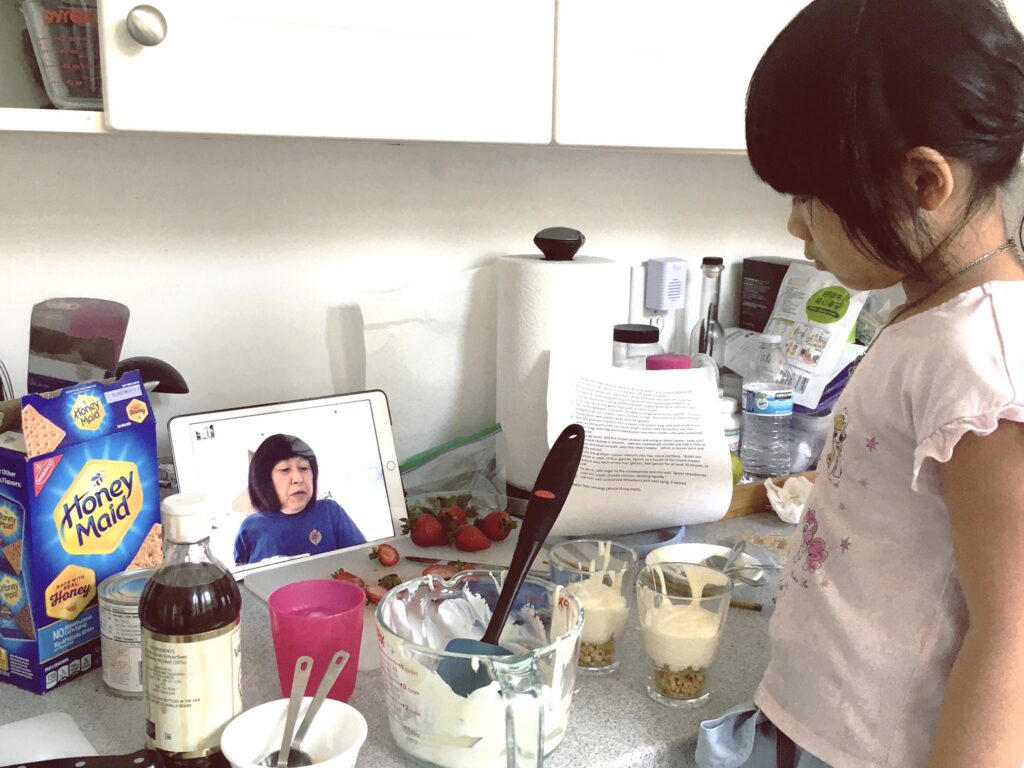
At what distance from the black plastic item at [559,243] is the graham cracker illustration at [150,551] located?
0.58 meters

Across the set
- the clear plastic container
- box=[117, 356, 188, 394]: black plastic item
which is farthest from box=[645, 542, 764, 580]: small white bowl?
the clear plastic container

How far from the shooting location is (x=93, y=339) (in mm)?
957

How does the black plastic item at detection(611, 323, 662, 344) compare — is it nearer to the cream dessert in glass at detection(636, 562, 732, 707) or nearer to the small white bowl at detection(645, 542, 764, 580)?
the small white bowl at detection(645, 542, 764, 580)

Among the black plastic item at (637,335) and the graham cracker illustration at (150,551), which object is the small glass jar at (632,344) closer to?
the black plastic item at (637,335)

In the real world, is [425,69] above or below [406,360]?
above

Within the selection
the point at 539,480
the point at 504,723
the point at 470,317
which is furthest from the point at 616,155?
the point at 504,723

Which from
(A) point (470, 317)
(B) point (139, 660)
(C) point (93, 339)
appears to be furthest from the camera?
(A) point (470, 317)

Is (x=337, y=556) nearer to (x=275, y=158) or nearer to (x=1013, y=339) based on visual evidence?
(x=275, y=158)

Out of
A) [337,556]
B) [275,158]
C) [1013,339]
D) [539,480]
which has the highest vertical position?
[275,158]

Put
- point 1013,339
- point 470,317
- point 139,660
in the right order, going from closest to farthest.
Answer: point 1013,339 < point 139,660 < point 470,317

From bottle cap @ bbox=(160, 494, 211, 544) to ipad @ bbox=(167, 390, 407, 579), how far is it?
1.07 ft

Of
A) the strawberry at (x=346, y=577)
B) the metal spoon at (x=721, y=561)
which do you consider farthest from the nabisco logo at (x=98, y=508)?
the metal spoon at (x=721, y=561)

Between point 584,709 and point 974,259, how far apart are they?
0.46 meters

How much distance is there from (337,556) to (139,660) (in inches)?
12.1
